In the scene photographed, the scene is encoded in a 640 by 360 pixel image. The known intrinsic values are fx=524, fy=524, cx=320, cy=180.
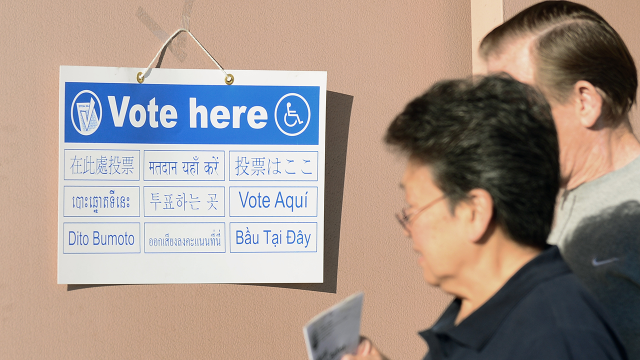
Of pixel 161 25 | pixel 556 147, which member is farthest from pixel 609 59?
pixel 161 25

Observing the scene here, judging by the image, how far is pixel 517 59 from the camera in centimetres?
117

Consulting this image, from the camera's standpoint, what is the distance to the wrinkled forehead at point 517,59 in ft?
3.79

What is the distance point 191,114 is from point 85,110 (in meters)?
0.38

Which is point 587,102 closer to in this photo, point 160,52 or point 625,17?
point 625,17

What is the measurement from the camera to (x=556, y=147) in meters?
0.83

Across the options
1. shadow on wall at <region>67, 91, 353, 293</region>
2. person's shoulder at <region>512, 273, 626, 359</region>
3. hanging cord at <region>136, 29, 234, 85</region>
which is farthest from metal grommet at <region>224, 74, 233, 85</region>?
person's shoulder at <region>512, 273, 626, 359</region>

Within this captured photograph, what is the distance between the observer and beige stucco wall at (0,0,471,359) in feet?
6.29

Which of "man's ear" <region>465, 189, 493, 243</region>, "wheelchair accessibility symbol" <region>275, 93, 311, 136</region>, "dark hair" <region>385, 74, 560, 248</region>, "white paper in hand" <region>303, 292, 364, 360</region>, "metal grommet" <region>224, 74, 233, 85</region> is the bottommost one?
"white paper in hand" <region>303, 292, 364, 360</region>

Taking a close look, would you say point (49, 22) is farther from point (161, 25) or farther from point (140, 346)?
point (140, 346)

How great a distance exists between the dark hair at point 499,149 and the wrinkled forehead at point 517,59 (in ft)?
1.09

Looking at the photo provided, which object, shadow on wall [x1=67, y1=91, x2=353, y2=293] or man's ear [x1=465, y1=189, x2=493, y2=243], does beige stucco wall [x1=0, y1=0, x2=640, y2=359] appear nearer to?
shadow on wall [x1=67, y1=91, x2=353, y2=293]

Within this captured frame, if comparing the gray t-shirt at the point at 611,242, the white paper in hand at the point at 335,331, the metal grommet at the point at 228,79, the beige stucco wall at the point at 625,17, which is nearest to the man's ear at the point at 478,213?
the white paper in hand at the point at 335,331

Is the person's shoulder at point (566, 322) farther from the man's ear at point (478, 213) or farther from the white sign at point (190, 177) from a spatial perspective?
the white sign at point (190, 177)

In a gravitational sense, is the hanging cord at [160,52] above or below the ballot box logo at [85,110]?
above
